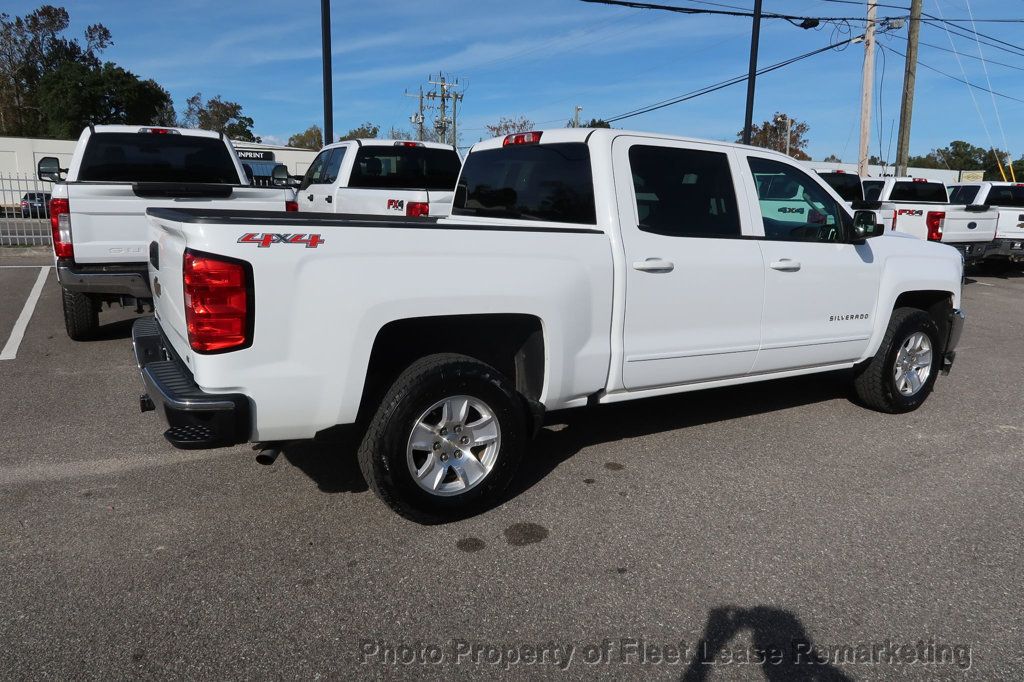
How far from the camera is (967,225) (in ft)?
44.9

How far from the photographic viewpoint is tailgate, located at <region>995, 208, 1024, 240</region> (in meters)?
15.0

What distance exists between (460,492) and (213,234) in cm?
165

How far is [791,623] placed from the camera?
9.72ft

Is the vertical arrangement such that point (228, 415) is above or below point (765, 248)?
below

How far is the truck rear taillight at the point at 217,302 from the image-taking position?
3.03 metres

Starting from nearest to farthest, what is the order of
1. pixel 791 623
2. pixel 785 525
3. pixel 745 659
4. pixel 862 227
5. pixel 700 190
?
pixel 745 659 → pixel 791 623 → pixel 785 525 → pixel 700 190 → pixel 862 227

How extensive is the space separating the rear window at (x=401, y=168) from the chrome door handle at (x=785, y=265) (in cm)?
548

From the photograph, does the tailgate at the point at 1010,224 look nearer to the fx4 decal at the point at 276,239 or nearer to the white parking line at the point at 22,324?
the fx4 decal at the point at 276,239

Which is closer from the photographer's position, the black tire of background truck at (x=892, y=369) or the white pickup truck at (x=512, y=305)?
the white pickup truck at (x=512, y=305)

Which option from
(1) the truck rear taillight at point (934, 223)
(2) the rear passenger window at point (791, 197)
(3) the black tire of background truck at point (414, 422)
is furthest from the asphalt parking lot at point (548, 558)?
(1) the truck rear taillight at point (934, 223)

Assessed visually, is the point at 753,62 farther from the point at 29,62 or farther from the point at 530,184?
the point at 29,62

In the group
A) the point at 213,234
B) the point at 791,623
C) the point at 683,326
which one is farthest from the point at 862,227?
the point at 213,234

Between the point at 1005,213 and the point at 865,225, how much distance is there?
12.6 meters

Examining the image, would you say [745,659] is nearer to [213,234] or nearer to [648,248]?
[648,248]
